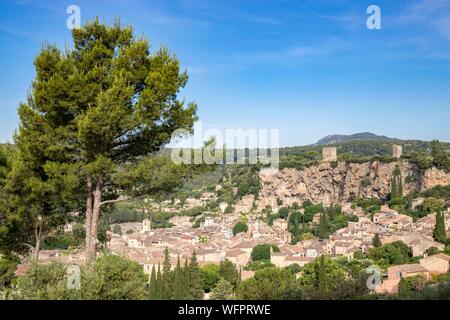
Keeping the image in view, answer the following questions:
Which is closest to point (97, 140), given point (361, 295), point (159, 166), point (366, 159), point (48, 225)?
point (159, 166)

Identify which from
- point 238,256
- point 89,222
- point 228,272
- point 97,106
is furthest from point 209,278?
point 97,106

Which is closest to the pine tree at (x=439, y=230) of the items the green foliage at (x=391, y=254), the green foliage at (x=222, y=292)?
the green foliage at (x=391, y=254)

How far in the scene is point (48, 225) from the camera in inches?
470

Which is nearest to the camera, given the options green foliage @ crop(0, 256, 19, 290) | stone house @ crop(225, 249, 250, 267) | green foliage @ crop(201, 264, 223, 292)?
green foliage @ crop(0, 256, 19, 290)

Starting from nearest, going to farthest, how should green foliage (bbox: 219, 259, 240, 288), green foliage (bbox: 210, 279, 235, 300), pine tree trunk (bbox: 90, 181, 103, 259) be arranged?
pine tree trunk (bbox: 90, 181, 103, 259)
green foliage (bbox: 210, 279, 235, 300)
green foliage (bbox: 219, 259, 240, 288)

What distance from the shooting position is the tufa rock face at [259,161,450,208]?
205 feet

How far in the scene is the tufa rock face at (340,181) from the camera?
2456 inches

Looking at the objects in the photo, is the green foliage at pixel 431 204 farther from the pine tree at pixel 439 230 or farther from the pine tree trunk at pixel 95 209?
the pine tree trunk at pixel 95 209

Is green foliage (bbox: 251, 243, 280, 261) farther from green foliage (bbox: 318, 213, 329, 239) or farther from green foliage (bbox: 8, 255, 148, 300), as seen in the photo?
green foliage (bbox: 8, 255, 148, 300)

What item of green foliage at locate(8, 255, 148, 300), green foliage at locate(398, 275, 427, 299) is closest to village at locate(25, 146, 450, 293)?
green foliage at locate(398, 275, 427, 299)

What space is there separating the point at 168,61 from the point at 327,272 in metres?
20.9

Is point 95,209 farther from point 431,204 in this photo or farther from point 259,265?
point 431,204

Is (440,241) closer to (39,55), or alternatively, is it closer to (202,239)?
(202,239)

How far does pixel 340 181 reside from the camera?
7425 cm
